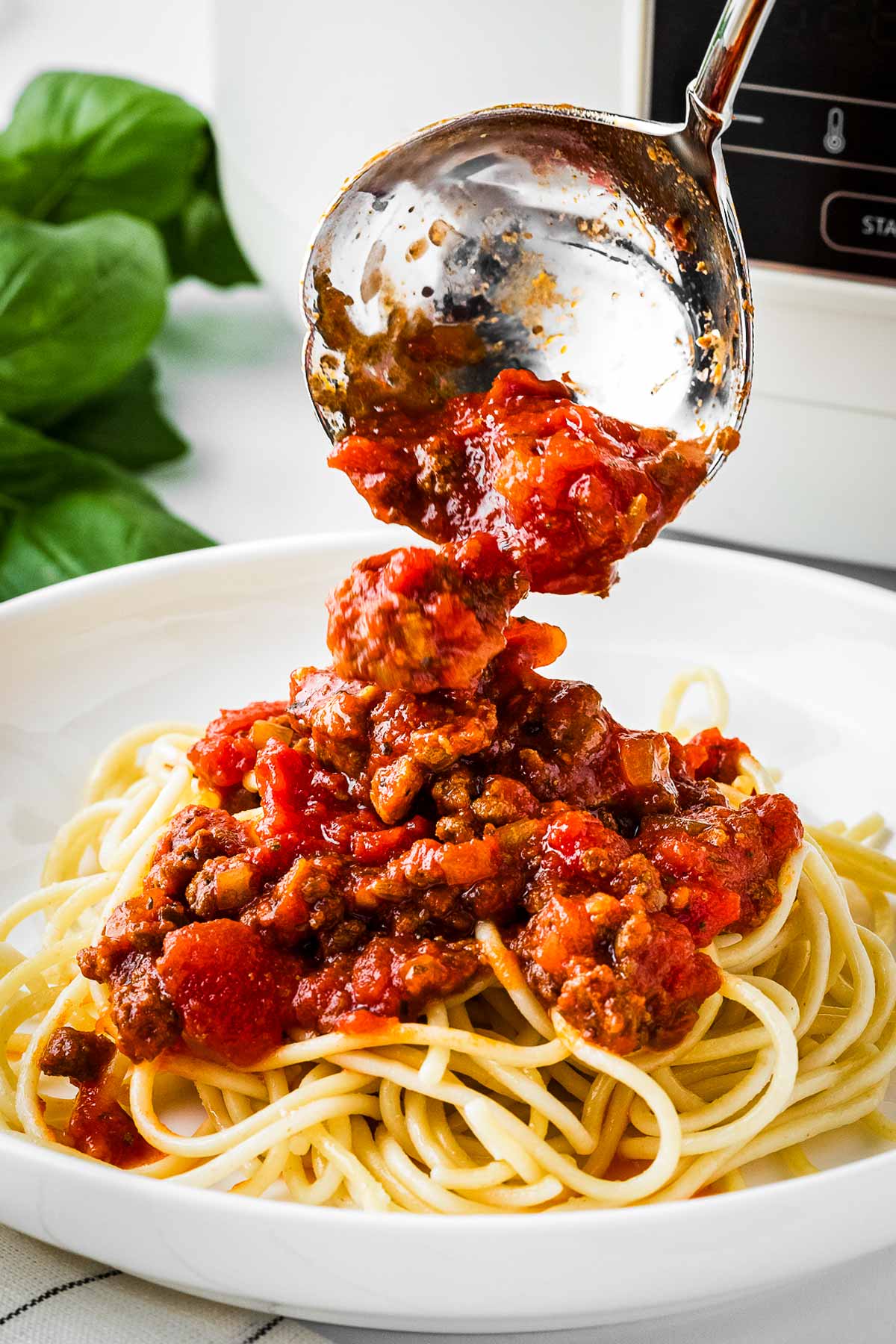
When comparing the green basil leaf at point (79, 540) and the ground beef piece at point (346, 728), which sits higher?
the ground beef piece at point (346, 728)

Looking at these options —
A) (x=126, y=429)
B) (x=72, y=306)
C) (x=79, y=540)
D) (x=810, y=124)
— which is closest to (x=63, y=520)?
(x=79, y=540)

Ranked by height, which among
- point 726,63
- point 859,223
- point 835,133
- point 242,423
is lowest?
point 242,423

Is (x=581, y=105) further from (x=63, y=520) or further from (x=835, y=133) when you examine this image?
(x=63, y=520)

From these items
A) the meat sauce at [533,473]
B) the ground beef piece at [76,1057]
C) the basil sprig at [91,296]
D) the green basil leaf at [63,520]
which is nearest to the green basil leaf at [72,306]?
the basil sprig at [91,296]

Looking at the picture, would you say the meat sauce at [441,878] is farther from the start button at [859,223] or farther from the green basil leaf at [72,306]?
the green basil leaf at [72,306]

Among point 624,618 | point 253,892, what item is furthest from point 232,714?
point 624,618

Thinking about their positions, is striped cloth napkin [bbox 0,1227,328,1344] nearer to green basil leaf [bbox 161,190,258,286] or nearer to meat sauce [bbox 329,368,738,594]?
meat sauce [bbox 329,368,738,594]
